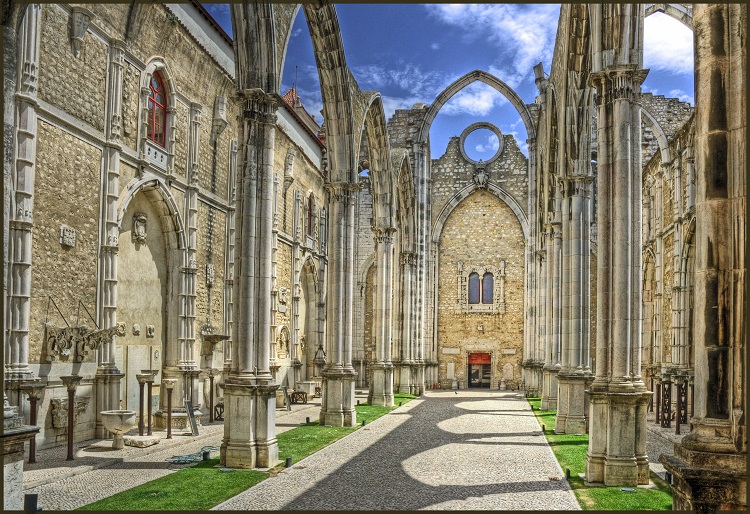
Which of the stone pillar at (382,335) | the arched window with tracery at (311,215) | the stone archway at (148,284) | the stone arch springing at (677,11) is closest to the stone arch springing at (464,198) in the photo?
the arched window with tracery at (311,215)

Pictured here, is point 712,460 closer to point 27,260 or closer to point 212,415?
point 27,260

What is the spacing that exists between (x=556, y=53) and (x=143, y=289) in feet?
38.1

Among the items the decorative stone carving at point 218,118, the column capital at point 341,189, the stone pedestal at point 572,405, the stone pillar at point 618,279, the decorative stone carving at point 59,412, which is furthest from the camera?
the decorative stone carving at point 218,118

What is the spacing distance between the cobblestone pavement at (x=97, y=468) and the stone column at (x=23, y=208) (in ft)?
5.55

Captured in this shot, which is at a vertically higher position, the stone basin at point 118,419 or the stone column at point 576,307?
the stone column at point 576,307

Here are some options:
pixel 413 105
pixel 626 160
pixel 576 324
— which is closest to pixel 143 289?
pixel 576 324

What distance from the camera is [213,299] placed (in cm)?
1984

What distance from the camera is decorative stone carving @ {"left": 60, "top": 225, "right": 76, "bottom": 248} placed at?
13079 millimetres

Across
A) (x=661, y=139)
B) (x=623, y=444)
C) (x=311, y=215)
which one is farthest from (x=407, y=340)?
(x=623, y=444)

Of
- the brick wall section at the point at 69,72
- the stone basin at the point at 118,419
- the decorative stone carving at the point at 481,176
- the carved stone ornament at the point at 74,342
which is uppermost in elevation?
the decorative stone carving at the point at 481,176

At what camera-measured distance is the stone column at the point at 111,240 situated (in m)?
14.1

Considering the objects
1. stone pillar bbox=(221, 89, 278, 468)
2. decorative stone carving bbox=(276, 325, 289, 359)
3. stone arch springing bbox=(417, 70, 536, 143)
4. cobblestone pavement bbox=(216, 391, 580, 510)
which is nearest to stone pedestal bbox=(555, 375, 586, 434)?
cobblestone pavement bbox=(216, 391, 580, 510)

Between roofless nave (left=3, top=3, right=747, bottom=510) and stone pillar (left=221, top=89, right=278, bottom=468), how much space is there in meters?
0.04

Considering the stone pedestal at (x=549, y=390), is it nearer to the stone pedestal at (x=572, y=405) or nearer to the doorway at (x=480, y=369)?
the stone pedestal at (x=572, y=405)
